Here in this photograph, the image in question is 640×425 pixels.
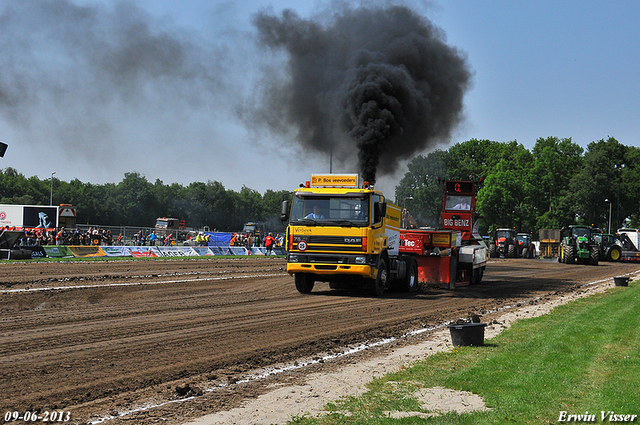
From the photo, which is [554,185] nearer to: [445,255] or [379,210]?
[445,255]

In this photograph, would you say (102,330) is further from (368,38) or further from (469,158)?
(469,158)

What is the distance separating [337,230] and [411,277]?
366 cm

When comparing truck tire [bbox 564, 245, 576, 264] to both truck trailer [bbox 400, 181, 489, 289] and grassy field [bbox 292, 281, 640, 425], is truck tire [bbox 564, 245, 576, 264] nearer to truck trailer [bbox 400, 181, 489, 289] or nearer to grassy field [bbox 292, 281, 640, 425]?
truck trailer [bbox 400, 181, 489, 289]

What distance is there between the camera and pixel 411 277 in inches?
717

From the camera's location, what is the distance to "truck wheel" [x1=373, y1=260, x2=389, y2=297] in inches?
650

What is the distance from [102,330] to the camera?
377 inches

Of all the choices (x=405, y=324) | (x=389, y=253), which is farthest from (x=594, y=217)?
(x=405, y=324)

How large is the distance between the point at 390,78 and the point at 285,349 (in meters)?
16.9

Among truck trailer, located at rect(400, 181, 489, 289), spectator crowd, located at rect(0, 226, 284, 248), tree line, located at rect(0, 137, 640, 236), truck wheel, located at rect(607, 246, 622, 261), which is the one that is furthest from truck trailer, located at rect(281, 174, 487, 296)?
tree line, located at rect(0, 137, 640, 236)

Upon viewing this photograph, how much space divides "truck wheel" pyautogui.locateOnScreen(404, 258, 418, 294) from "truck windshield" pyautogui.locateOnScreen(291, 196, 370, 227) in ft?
10.2

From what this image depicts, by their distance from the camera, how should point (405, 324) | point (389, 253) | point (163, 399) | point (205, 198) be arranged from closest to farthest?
point (163, 399) < point (405, 324) < point (389, 253) < point (205, 198)

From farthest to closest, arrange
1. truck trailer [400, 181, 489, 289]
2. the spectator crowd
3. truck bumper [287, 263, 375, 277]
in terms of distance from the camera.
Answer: the spectator crowd, truck trailer [400, 181, 489, 289], truck bumper [287, 263, 375, 277]

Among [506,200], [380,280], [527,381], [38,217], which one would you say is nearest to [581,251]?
[380,280]

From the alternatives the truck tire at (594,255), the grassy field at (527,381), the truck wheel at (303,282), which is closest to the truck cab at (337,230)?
the truck wheel at (303,282)
